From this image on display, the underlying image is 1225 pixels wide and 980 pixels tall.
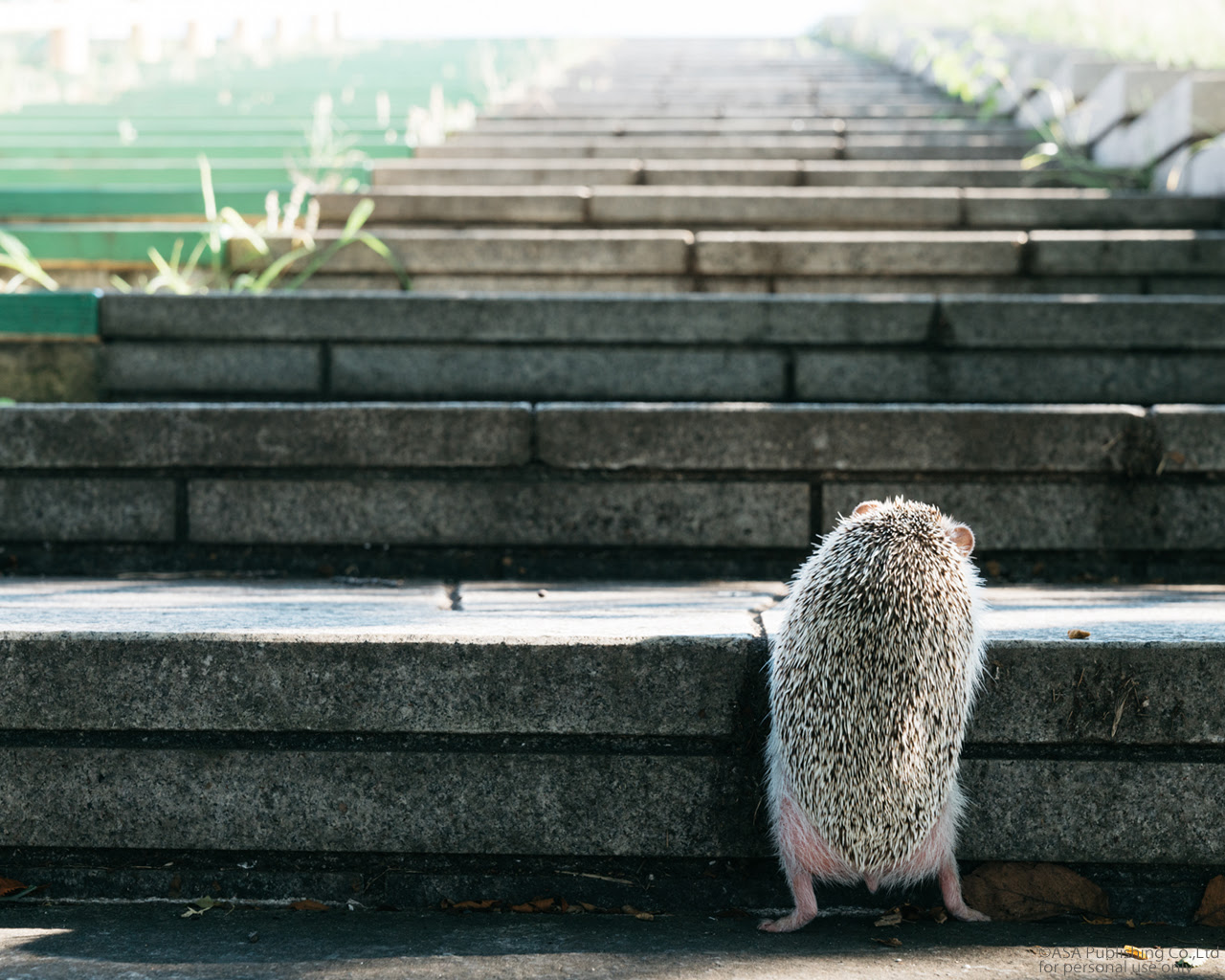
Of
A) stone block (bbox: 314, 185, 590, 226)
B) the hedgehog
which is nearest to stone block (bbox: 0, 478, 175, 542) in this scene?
the hedgehog

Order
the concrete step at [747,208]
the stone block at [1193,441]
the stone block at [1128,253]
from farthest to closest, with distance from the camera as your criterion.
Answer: the concrete step at [747,208] < the stone block at [1128,253] < the stone block at [1193,441]

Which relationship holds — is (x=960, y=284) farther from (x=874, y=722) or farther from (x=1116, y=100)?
(x=874, y=722)

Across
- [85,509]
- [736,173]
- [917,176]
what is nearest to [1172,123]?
[917,176]

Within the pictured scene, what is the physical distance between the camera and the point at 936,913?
2119 millimetres

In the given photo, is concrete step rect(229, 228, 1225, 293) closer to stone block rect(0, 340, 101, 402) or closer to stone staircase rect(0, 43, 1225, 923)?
stone staircase rect(0, 43, 1225, 923)

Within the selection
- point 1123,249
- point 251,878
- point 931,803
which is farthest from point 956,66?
point 251,878

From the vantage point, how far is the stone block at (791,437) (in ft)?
10.6

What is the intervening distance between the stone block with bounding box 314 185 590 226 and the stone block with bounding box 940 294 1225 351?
208 cm

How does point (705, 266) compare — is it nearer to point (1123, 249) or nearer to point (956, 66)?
point (1123, 249)

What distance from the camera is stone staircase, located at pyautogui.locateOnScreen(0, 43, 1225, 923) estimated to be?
2.18 meters

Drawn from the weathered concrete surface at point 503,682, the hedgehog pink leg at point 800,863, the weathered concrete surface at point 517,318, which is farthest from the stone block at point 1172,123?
the hedgehog pink leg at point 800,863

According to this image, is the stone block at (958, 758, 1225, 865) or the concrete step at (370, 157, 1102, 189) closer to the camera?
the stone block at (958, 758, 1225, 865)

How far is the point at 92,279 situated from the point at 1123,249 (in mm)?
4750

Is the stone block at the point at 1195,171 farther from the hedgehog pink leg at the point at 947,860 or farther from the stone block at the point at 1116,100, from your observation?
the hedgehog pink leg at the point at 947,860
